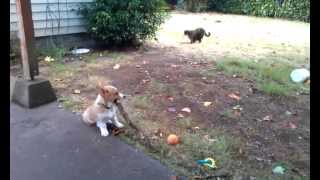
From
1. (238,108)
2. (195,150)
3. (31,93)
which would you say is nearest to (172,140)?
(195,150)

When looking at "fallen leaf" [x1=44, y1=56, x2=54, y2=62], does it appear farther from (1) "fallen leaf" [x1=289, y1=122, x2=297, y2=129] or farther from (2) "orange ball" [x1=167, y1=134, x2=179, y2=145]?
(1) "fallen leaf" [x1=289, y1=122, x2=297, y2=129]

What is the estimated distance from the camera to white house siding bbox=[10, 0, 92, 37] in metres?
6.89

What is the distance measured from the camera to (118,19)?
7.07 metres

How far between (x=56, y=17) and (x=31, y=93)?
10.5ft

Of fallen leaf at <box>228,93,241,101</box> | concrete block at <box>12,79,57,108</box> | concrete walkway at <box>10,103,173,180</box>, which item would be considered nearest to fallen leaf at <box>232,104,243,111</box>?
fallen leaf at <box>228,93,241,101</box>

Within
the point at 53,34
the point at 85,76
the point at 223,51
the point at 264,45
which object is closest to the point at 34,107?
the point at 85,76

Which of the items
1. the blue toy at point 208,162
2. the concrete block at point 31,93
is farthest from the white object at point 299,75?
the concrete block at point 31,93

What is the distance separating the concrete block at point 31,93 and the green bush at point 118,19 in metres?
2.86

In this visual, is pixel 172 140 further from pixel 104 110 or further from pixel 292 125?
pixel 292 125

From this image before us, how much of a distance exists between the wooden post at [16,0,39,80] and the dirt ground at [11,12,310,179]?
1.70ft

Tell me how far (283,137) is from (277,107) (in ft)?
2.91

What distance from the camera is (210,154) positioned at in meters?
3.28

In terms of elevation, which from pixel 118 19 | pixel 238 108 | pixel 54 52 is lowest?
pixel 238 108
